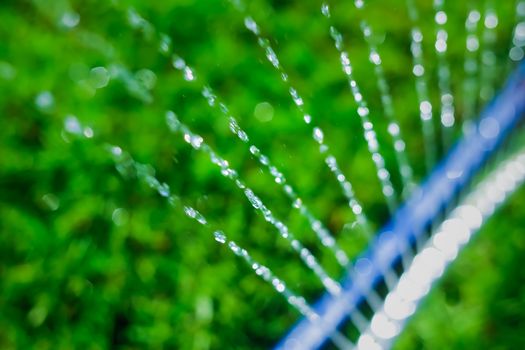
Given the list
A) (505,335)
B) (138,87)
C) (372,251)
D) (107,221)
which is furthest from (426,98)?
(107,221)

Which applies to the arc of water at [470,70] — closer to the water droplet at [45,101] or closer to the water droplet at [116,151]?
the water droplet at [116,151]

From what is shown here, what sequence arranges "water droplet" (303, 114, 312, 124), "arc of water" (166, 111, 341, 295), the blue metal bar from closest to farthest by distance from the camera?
1. the blue metal bar
2. "arc of water" (166, 111, 341, 295)
3. "water droplet" (303, 114, 312, 124)

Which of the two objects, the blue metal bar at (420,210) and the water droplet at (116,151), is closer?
the blue metal bar at (420,210)

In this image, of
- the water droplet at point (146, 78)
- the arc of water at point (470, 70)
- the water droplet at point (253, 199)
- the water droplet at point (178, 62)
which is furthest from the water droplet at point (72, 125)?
the arc of water at point (470, 70)

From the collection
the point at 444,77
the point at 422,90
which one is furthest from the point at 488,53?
the point at 422,90

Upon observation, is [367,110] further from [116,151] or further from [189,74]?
[116,151]

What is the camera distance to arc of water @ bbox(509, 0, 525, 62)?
2.30 metres

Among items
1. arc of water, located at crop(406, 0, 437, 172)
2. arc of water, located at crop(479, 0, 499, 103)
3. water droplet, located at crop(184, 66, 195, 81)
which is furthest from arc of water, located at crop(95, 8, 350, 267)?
arc of water, located at crop(479, 0, 499, 103)

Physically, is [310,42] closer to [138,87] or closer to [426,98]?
[426,98]

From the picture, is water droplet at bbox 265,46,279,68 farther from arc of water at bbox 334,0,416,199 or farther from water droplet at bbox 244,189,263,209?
water droplet at bbox 244,189,263,209

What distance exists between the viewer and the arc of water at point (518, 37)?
2.30m

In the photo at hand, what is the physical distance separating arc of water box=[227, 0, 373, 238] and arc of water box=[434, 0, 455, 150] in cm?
36

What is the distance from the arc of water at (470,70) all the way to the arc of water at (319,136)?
1.44ft

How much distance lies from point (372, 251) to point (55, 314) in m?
0.89
